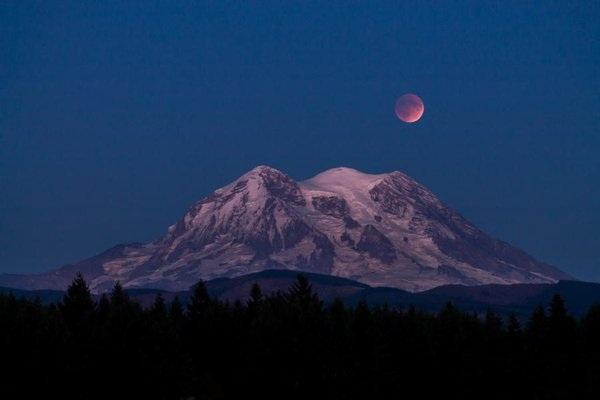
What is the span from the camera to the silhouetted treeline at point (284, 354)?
84.4 meters

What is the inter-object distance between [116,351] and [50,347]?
8.84 meters

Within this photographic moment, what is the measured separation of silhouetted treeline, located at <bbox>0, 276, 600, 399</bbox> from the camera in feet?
277

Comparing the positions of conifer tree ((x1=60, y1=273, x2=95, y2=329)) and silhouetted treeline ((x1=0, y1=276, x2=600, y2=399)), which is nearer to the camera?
silhouetted treeline ((x1=0, y1=276, x2=600, y2=399))

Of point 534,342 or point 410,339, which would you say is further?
point 534,342

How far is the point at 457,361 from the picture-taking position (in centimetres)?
11306

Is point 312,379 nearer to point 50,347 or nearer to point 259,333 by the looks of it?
point 259,333

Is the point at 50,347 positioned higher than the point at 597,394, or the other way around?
the point at 50,347

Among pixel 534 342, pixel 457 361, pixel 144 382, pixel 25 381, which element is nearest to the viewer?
pixel 25 381

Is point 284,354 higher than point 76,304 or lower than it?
lower

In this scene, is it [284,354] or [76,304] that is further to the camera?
[76,304]

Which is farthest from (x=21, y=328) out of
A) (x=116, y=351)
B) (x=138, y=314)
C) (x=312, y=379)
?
(x=312, y=379)

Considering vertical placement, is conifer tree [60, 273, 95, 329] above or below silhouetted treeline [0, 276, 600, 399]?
above

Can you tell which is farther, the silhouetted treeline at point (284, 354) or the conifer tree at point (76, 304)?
the conifer tree at point (76, 304)

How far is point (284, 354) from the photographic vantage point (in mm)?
90188
